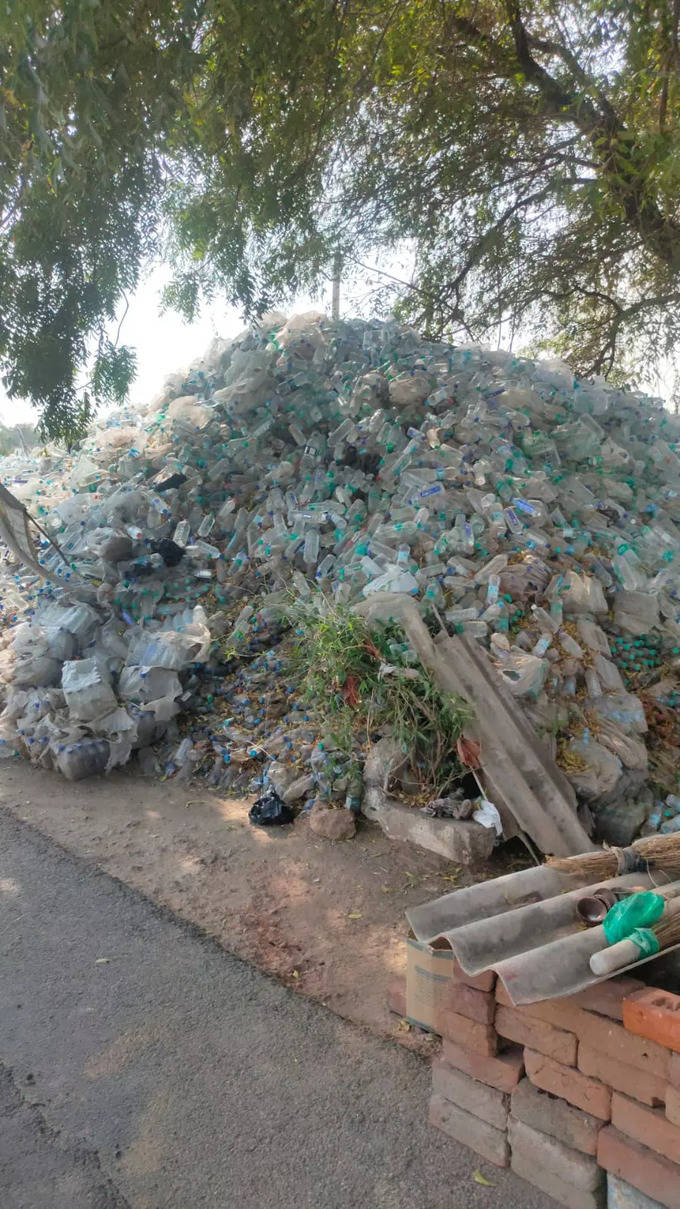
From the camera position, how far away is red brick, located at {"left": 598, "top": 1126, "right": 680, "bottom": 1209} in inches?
65.1

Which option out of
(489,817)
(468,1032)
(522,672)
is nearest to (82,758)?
(489,817)

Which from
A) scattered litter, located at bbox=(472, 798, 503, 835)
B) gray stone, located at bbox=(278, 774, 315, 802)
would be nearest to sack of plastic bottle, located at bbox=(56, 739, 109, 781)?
gray stone, located at bbox=(278, 774, 315, 802)

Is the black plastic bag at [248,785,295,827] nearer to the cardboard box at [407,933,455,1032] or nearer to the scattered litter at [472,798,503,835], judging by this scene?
the scattered litter at [472,798,503,835]

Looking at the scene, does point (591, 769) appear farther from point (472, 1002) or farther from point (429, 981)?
point (472, 1002)

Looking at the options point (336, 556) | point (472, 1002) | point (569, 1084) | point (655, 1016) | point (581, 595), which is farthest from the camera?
point (336, 556)

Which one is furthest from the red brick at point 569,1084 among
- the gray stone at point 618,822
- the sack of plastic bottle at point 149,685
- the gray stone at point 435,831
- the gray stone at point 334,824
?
the sack of plastic bottle at point 149,685

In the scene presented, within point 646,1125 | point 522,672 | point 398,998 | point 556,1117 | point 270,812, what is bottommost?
point 270,812

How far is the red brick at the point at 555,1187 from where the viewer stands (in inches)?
70.9

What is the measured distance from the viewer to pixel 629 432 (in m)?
6.34

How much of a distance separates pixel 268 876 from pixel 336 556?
6.72 feet

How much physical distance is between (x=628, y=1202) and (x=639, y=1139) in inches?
6.0

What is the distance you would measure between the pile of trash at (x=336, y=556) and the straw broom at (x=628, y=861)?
4.47 feet

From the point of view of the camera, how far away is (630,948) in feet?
5.73

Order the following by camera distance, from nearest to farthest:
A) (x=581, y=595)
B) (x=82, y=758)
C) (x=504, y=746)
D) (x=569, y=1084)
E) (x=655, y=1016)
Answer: (x=655, y=1016), (x=569, y=1084), (x=504, y=746), (x=581, y=595), (x=82, y=758)
